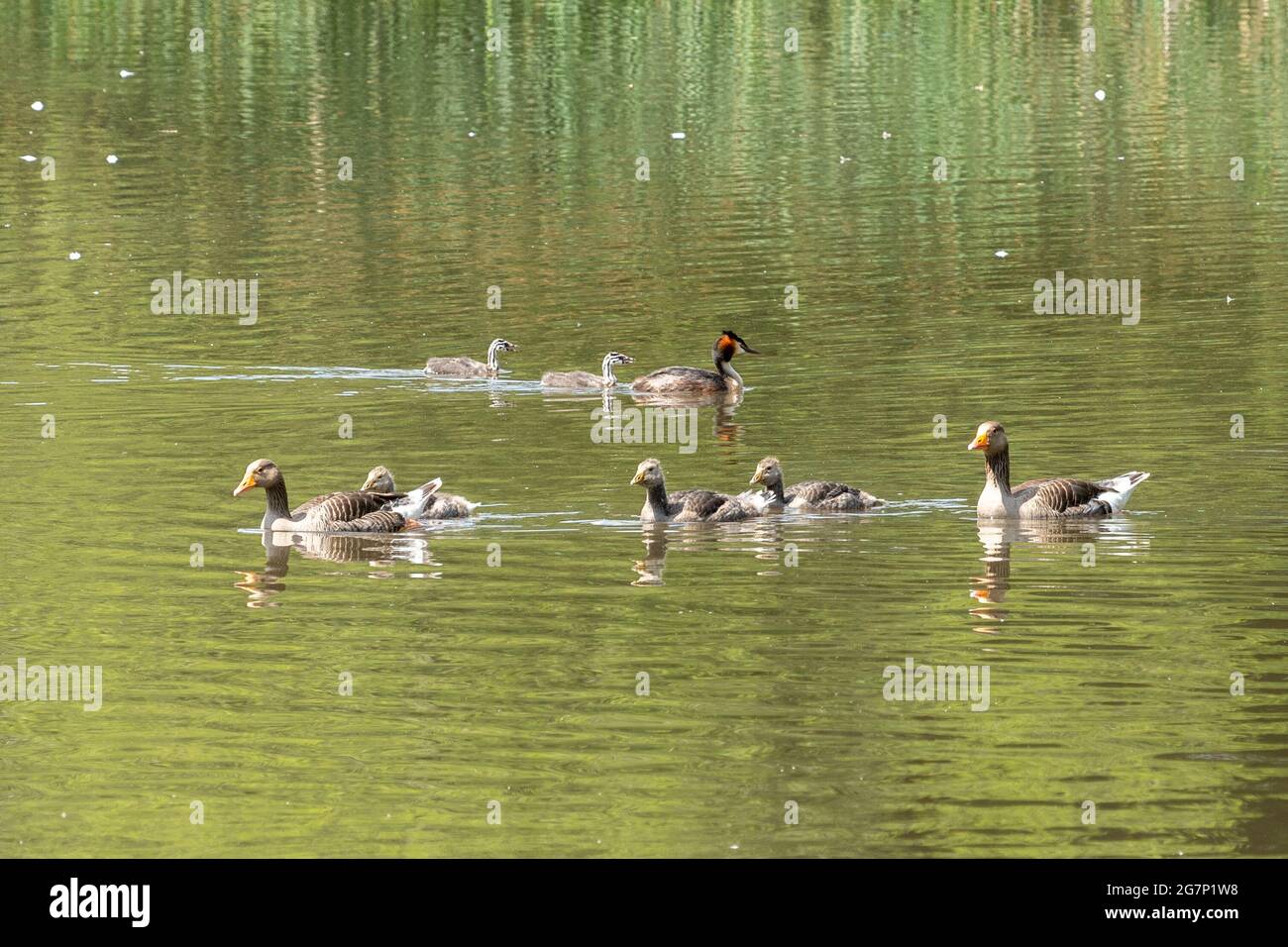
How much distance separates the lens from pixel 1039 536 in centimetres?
1922

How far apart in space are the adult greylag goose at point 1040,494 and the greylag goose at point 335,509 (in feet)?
16.8

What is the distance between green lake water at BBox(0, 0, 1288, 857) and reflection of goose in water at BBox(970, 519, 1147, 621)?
0.22 ft

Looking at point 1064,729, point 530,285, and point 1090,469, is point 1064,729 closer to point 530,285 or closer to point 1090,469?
point 1090,469

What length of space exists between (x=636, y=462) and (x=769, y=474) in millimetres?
2917

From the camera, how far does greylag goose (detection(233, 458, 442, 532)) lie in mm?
19719

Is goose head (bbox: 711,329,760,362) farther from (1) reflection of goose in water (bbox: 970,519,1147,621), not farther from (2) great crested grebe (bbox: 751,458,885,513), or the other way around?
(1) reflection of goose in water (bbox: 970,519,1147,621)

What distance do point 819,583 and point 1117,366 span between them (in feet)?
35.3

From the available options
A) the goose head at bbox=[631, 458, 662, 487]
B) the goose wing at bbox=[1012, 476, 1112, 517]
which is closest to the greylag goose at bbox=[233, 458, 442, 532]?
the goose head at bbox=[631, 458, 662, 487]

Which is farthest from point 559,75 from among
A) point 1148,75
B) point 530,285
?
point 530,285

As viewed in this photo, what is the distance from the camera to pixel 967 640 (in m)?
15.5

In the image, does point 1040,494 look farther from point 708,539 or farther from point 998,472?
point 708,539

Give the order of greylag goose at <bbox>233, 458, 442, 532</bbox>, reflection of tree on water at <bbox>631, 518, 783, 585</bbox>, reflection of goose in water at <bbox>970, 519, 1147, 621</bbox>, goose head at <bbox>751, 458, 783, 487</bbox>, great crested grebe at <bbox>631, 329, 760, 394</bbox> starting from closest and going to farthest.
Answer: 1. reflection of goose in water at <bbox>970, 519, 1147, 621</bbox>
2. reflection of tree on water at <bbox>631, 518, 783, 585</bbox>
3. greylag goose at <bbox>233, 458, 442, 532</bbox>
4. goose head at <bbox>751, 458, 783, 487</bbox>
5. great crested grebe at <bbox>631, 329, 760, 394</bbox>

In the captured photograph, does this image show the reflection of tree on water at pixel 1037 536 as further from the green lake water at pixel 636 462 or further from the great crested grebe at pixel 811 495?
the great crested grebe at pixel 811 495

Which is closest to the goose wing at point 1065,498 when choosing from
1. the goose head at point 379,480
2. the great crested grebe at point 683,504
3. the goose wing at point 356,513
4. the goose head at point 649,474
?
the great crested grebe at point 683,504
